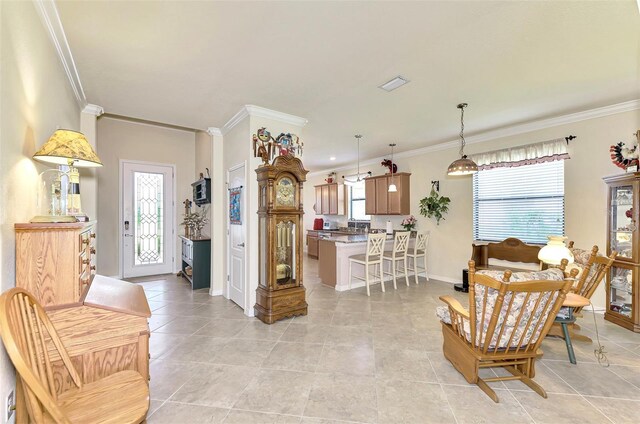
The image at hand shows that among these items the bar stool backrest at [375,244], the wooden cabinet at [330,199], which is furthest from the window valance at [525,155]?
the wooden cabinet at [330,199]

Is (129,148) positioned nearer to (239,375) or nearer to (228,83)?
(228,83)

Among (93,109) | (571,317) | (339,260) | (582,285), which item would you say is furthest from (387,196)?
(93,109)

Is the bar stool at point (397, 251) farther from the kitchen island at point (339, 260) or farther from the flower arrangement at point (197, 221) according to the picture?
the flower arrangement at point (197, 221)

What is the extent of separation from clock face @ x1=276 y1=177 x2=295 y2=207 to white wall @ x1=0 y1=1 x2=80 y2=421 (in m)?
2.10

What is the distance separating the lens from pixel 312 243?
8531 mm

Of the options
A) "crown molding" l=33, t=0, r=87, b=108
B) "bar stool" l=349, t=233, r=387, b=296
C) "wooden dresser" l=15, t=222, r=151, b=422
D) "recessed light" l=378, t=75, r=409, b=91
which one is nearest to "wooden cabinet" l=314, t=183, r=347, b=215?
"bar stool" l=349, t=233, r=387, b=296

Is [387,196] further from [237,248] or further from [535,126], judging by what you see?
[237,248]

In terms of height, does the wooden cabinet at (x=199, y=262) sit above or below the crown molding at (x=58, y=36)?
below

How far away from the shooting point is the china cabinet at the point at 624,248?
3.19 m

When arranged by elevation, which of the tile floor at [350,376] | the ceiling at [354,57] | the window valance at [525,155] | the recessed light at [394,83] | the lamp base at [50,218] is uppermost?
the ceiling at [354,57]

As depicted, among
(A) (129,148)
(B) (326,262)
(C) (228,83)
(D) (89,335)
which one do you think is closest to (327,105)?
(C) (228,83)

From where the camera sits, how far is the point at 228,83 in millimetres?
2975

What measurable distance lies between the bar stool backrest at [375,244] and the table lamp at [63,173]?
368 centimetres

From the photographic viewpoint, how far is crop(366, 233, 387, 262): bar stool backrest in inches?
183
